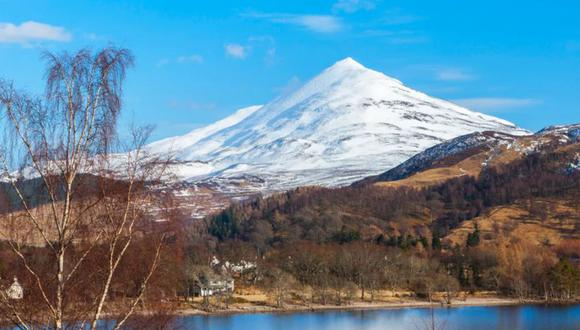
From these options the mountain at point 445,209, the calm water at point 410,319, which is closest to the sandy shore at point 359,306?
the calm water at point 410,319

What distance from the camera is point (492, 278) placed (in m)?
75.3

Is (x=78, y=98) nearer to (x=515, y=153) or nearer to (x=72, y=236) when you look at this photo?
(x=72, y=236)

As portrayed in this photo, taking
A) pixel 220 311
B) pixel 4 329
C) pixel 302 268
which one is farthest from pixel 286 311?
pixel 4 329

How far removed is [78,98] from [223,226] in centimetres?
11908

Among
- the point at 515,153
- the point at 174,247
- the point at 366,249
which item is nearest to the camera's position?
the point at 174,247

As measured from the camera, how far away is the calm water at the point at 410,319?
5078cm

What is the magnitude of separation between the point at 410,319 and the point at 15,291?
45021mm

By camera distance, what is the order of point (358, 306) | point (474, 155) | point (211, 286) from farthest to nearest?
point (474, 155), point (211, 286), point (358, 306)

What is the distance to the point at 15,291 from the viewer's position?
12.1 m

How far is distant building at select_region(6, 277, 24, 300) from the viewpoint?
11373 millimetres

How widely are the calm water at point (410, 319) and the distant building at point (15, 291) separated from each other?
34518mm

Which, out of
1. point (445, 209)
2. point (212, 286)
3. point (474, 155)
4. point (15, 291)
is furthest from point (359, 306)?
point (474, 155)

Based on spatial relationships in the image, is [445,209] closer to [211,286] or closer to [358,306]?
[358,306]

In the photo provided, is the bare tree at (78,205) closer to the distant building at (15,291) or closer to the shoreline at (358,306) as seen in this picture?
the distant building at (15,291)
